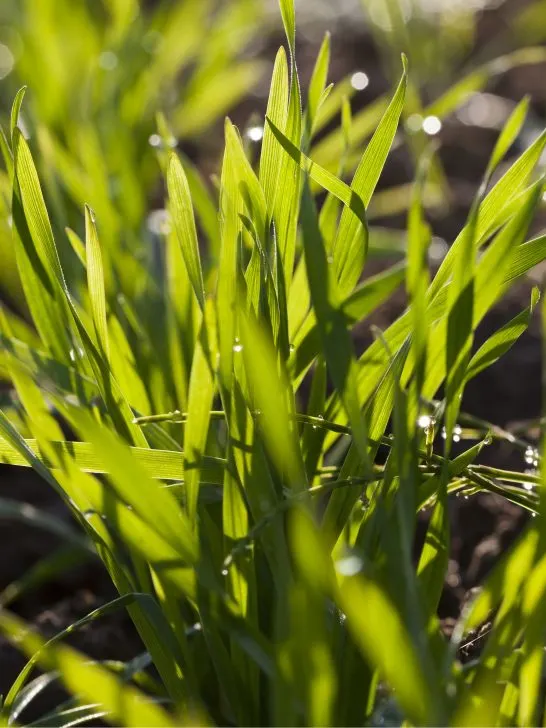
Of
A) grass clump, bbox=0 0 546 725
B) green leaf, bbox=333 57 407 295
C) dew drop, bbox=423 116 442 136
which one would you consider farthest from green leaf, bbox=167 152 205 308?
dew drop, bbox=423 116 442 136

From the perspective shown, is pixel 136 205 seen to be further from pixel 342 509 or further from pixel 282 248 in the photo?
pixel 342 509

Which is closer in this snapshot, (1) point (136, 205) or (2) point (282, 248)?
(2) point (282, 248)

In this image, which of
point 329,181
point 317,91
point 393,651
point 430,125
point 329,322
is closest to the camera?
point 393,651

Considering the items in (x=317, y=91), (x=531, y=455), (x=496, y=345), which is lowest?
(x=531, y=455)

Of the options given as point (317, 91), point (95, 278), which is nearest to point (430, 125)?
point (317, 91)

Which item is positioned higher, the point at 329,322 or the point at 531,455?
the point at 329,322

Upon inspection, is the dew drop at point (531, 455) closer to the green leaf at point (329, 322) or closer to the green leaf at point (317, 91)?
the green leaf at point (329, 322)

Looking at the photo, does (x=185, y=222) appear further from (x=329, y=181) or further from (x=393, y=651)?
(x=393, y=651)

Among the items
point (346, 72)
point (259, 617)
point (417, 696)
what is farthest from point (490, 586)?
point (346, 72)

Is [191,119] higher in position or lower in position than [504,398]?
higher
